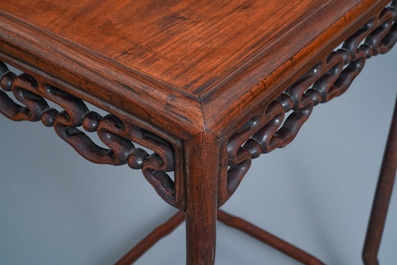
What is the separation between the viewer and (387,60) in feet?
6.04

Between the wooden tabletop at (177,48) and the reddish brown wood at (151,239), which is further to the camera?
the reddish brown wood at (151,239)

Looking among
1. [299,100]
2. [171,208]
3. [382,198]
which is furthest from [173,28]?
[171,208]

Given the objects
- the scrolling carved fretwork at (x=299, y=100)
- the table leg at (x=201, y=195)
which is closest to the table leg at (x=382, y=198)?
the scrolling carved fretwork at (x=299, y=100)

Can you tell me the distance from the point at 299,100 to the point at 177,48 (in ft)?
0.52

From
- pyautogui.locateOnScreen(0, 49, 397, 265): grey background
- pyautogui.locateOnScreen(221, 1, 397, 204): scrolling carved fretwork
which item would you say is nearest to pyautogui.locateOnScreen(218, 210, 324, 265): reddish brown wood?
pyautogui.locateOnScreen(0, 49, 397, 265): grey background

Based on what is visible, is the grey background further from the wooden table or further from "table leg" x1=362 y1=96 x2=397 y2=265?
the wooden table

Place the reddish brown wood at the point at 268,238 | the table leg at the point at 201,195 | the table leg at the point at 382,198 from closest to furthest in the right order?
the table leg at the point at 201,195 → the table leg at the point at 382,198 → the reddish brown wood at the point at 268,238

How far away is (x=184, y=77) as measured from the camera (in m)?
0.62

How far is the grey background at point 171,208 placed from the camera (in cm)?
129

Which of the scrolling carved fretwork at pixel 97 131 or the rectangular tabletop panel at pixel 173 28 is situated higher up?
the rectangular tabletop panel at pixel 173 28

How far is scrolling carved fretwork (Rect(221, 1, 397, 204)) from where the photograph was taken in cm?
66

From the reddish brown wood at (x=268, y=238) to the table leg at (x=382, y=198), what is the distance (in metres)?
0.10

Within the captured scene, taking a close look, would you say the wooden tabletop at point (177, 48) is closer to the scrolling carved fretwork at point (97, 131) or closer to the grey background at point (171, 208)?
the scrolling carved fretwork at point (97, 131)

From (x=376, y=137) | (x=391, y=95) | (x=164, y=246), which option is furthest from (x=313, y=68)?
(x=391, y=95)
